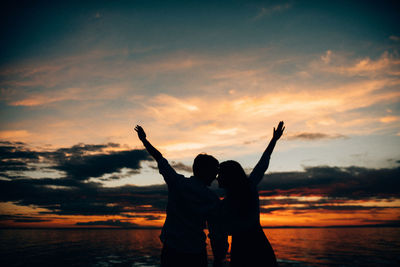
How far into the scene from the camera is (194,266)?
3.08 m

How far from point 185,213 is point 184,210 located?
4cm

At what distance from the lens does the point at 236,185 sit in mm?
3277

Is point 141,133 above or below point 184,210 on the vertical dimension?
above

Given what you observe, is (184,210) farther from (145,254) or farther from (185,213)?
(145,254)

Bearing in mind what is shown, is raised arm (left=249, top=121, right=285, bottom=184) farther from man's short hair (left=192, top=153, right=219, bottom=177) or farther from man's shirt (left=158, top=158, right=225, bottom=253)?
man's shirt (left=158, top=158, right=225, bottom=253)

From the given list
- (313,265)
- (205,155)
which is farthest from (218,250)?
(313,265)

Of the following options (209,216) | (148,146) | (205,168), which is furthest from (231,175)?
(148,146)

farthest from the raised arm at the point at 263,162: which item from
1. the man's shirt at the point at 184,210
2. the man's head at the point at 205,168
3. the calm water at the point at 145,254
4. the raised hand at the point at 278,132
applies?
the calm water at the point at 145,254

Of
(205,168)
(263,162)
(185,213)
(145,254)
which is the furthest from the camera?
(145,254)

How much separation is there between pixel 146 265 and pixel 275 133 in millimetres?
29309

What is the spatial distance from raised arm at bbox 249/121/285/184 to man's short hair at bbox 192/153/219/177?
76 centimetres

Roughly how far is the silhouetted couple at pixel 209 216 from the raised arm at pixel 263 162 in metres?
0.13

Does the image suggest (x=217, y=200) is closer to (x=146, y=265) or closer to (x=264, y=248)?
(x=264, y=248)

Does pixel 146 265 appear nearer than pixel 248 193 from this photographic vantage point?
No
